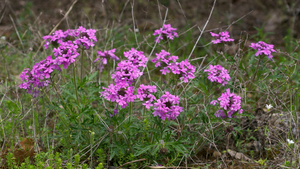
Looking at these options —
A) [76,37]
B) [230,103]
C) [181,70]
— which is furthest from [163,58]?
[76,37]

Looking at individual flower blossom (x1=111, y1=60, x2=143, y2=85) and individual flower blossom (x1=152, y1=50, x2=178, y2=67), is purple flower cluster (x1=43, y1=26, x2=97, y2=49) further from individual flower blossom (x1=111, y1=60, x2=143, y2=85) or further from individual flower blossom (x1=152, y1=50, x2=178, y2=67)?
individual flower blossom (x1=152, y1=50, x2=178, y2=67)

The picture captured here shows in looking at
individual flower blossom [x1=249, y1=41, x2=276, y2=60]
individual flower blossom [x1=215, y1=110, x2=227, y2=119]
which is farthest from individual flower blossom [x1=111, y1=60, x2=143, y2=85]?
individual flower blossom [x1=249, y1=41, x2=276, y2=60]

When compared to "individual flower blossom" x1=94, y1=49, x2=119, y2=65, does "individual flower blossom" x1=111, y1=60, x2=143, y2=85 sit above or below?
below

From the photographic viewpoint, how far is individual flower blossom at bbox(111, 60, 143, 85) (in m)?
2.11

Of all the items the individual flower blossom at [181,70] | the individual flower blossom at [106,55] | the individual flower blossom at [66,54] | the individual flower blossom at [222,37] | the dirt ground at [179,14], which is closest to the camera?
the individual flower blossom at [66,54]

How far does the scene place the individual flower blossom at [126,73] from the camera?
2109mm

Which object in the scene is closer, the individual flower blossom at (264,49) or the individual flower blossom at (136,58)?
the individual flower blossom at (136,58)

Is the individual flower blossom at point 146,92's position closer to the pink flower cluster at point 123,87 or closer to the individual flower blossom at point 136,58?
the pink flower cluster at point 123,87

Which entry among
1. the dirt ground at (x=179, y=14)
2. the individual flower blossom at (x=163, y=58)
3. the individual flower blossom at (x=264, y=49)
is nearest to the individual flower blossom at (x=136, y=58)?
the individual flower blossom at (x=163, y=58)

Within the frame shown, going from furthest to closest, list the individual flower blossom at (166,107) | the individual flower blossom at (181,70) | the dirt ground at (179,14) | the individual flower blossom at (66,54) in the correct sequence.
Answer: the dirt ground at (179,14) < the individual flower blossom at (181,70) < the individual flower blossom at (66,54) < the individual flower blossom at (166,107)

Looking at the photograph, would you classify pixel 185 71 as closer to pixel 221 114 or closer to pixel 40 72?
pixel 221 114

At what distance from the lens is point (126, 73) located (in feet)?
7.08

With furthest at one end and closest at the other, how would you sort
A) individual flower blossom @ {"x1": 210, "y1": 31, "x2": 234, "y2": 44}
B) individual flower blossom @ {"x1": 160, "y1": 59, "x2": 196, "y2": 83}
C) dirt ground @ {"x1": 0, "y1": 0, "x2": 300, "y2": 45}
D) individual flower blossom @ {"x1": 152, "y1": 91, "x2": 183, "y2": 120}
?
dirt ground @ {"x1": 0, "y1": 0, "x2": 300, "y2": 45}
individual flower blossom @ {"x1": 210, "y1": 31, "x2": 234, "y2": 44}
individual flower blossom @ {"x1": 160, "y1": 59, "x2": 196, "y2": 83}
individual flower blossom @ {"x1": 152, "y1": 91, "x2": 183, "y2": 120}

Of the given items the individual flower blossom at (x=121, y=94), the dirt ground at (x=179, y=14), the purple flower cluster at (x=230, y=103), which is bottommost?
the purple flower cluster at (x=230, y=103)
